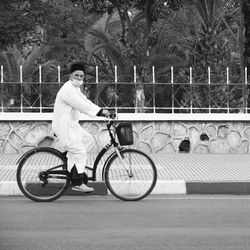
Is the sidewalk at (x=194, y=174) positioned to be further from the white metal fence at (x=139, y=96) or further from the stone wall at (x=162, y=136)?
the white metal fence at (x=139, y=96)

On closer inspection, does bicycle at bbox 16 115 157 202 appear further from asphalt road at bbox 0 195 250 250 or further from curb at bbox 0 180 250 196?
curb at bbox 0 180 250 196

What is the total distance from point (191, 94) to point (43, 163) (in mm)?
6296

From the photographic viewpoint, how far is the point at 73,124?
863 centimetres

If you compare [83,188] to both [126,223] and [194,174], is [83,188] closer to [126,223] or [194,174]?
[126,223]

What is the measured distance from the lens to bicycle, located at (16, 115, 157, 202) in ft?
27.9

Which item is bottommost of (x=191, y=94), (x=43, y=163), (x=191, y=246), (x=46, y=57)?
(x=191, y=246)

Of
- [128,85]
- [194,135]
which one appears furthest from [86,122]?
[194,135]

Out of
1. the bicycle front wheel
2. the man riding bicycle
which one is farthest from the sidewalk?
the man riding bicycle

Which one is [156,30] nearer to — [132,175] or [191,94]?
[191,94]

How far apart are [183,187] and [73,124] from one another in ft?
6.11

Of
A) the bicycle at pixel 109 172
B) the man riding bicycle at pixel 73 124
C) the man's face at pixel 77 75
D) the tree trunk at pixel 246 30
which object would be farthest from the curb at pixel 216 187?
the tree trunk at pixel 246 30

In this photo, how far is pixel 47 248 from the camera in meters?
5.75

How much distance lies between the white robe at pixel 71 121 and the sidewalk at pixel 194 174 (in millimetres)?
826

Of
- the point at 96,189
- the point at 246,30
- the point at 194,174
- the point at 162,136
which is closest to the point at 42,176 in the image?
the point at 96,189
